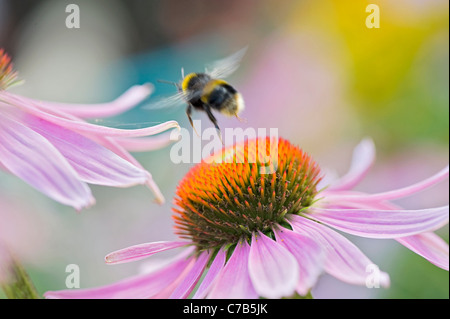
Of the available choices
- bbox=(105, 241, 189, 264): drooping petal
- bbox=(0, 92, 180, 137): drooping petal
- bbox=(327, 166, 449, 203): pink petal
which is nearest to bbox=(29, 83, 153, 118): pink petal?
bbox=(0, 92, 180, 137): drooping petal

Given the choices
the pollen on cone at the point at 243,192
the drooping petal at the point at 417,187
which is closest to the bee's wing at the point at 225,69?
the pollen on cone at the point at 243,192

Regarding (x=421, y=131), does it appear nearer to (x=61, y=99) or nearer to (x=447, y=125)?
(x=447, y=125)

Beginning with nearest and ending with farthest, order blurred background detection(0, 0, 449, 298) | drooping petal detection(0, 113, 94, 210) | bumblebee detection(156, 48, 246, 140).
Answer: drooping petal detection(0, 113, 94, 210) → bumblebee detection(156, 48, 246, 140) → blurred background detection(0, 0, 449, 298)

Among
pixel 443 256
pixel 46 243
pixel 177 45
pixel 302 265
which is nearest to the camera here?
pixel 302 265

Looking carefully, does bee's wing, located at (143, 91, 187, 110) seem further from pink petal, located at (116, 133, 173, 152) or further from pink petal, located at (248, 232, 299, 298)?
pink petal, located at (248, 232, 299, 298)

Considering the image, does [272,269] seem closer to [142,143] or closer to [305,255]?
[305,255]
